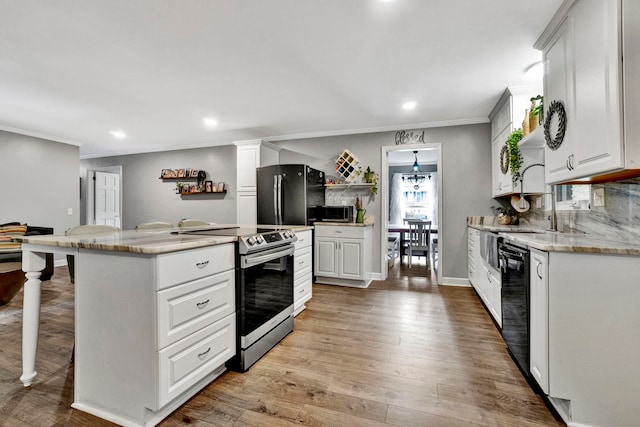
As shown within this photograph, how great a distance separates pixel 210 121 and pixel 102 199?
433 cm

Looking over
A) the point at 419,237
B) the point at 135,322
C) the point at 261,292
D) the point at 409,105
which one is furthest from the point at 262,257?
the point at 419,237

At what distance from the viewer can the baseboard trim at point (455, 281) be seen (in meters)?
4.11

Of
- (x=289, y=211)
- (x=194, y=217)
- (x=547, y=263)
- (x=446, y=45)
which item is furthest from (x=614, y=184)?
(x=194, y=217)

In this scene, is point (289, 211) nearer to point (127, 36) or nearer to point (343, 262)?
point (343, 262)

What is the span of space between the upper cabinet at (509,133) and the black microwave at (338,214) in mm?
1950

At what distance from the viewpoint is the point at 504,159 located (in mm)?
3322

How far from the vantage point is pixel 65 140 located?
5344 millimetres

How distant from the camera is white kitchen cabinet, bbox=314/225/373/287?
3.98 m

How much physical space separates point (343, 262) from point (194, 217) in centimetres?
342

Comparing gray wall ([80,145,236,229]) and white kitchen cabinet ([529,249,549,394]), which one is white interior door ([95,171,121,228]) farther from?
white kitchen cabinet ([529,249,549,394])

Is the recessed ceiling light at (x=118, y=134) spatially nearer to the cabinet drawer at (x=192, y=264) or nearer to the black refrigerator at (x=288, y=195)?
the black refrigerator at (x=288, y=195)

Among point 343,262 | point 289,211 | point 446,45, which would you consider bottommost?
point 343,262

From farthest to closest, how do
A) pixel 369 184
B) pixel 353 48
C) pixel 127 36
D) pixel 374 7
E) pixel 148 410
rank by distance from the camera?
pixel 369 184 → pixel 353 48 → pixel 127 36 → pixel 374 7 → pixel 148 410

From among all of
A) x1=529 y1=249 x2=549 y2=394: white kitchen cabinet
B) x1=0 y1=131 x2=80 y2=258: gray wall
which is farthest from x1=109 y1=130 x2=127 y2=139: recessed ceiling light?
x1=529 y1=249 x2=549 y2=394: white kitchen cabinet
